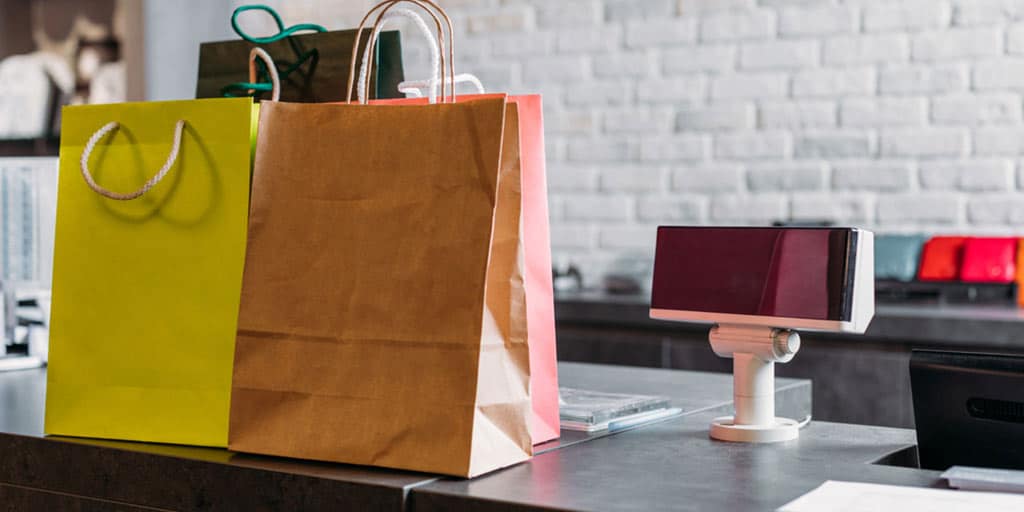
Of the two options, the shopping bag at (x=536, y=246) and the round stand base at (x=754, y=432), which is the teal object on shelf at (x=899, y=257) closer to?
the round stand base at (x=754, y=432)

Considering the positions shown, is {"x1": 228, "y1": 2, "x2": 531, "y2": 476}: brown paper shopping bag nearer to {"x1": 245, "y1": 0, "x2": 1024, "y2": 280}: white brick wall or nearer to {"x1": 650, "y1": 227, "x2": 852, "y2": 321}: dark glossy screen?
{"x1": 650, "y1": 227, "x2": 852, "y2": 321}: dark glossy screen

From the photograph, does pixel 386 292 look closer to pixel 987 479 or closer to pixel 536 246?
pixel 536 246

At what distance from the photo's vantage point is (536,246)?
102cm

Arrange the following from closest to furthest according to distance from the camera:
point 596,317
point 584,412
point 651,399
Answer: point 584,412 → point 651,399 → point 596,317

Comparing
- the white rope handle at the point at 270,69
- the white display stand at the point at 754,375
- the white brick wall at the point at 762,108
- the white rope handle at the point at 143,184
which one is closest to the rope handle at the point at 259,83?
the white rope handle at the point at 270,69

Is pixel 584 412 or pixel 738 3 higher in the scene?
pixel 738 3

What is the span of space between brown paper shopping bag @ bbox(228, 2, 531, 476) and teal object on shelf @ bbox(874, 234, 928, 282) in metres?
1.98

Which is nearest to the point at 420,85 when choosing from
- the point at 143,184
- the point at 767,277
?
the point at 143,184

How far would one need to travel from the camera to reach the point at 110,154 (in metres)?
1.10

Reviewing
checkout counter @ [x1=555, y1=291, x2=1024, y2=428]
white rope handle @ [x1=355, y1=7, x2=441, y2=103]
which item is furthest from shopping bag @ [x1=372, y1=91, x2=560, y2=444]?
checkout counter @ [x1=555, y1=291, x2=1024, y2=428]

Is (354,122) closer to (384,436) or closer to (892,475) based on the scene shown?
(384,436)

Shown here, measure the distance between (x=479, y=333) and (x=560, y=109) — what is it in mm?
2517

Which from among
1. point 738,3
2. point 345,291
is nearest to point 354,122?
point 345,291

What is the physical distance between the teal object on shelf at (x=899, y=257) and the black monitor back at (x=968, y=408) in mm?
1777
